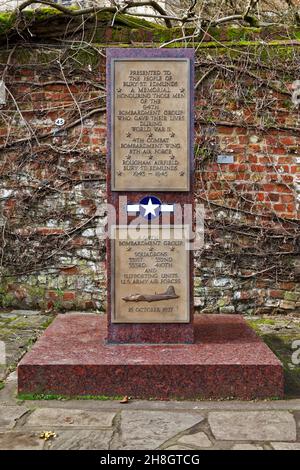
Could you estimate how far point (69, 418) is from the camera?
3.19 m

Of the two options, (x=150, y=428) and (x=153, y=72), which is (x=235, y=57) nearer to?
(x=153, y=72)

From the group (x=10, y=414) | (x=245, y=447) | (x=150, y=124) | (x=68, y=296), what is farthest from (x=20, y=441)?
(x=68, y=296)

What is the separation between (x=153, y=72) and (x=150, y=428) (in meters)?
2.25

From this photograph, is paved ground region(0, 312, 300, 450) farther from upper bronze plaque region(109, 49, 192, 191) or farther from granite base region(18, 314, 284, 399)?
upper bronze plaque region(109, 49, 192, 191)

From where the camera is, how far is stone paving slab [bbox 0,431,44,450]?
2.79 metres

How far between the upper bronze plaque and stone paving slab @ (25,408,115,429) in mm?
1459

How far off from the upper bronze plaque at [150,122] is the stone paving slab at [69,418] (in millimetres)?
1459

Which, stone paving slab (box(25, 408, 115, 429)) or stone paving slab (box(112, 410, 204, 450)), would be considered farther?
stone paving slab (box(25, 408, 115, 429))

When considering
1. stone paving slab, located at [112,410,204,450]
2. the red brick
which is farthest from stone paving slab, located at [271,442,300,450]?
the red brick

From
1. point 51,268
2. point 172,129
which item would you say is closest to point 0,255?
point 51,268

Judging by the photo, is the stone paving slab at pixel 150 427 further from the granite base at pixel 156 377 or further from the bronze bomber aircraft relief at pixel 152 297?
the bronze bomber aircraft relief at pixel 152 297

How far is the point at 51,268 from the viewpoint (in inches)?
236

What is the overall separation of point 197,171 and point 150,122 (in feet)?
6.44

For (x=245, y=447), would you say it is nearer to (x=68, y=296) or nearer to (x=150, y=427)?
(x=150, y=427)
